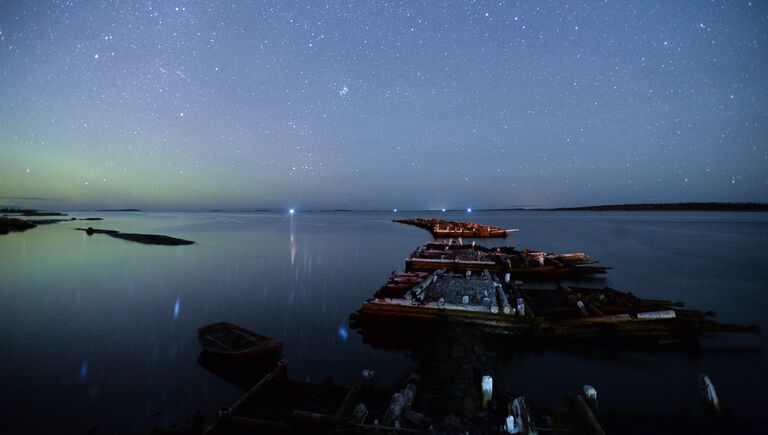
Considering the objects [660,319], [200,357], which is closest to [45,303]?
[200,357]

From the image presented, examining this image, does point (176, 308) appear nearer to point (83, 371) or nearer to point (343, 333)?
point (83, 371)

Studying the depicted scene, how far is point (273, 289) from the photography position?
2438 centimetres

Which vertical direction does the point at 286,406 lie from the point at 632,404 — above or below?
above

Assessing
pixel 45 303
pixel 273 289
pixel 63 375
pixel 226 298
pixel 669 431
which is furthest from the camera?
pixel 273 289

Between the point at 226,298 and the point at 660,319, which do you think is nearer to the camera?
the point at 660,319

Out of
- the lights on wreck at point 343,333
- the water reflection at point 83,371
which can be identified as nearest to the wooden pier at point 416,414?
the lights on wreck at point 343,333

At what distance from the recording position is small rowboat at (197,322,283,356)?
11.5 m

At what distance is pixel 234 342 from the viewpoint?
12.5 m

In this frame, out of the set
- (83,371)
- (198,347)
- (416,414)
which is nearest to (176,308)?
(198,347)

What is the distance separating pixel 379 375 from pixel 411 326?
374 cm

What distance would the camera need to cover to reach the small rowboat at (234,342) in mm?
11539

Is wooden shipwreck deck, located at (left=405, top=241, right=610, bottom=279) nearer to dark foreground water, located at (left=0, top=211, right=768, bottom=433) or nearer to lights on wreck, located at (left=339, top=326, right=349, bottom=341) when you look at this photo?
dark foreground water, located at (left=0, top=211, right=768, bottom=433)

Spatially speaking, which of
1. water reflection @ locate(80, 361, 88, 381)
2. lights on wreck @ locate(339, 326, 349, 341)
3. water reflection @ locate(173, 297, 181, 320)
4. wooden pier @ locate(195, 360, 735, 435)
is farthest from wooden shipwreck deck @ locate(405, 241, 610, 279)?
water reflection @ locate(80, 361, 88, 381)

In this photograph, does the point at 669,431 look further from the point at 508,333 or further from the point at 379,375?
the point at 379,375
